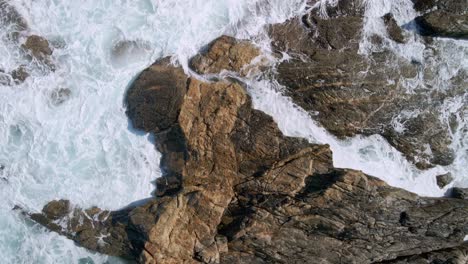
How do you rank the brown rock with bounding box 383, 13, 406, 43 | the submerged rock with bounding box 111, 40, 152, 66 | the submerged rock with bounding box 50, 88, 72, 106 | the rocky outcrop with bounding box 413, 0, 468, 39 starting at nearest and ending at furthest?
the rocky outcrop with bounding box 413, 0, 468, 39
the brown rock with bounding box 383, 13, 406, 43
the submerged rock with bounding box 111, 40, 152, 66
the submerged rock with bounding box 50, 88, 72, 106

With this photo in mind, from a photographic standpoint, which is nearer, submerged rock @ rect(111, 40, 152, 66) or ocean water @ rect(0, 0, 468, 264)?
ocean water @ rect(0, 0, 468, 264)

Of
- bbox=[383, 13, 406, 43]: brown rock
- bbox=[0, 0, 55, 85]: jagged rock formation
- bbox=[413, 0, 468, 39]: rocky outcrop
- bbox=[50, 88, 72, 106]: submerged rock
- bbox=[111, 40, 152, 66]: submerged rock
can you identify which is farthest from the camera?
bbox=[50, 88, 72, 106]: submerged rock

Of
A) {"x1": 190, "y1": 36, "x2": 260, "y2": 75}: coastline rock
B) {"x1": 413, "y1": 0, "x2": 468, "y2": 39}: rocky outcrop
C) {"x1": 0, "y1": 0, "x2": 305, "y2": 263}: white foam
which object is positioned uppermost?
{"x1": 413, "y1": 0, "x2": 468, "y2": 39}: rocky outcrop

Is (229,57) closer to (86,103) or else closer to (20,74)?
(86,103)

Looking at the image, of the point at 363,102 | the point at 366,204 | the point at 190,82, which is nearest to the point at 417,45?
the point at 363,102

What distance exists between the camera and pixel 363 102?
1722 cm

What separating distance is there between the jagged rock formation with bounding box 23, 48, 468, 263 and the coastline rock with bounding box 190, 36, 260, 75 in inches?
23.0

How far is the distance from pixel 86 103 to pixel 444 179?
15660 millimetres

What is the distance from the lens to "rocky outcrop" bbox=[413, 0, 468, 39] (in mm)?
16922

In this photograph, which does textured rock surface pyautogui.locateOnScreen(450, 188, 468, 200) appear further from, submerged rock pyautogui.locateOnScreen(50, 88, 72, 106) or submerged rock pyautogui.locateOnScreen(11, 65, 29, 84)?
submerged rock pyautogui.locateOnScreen(11, 65, 29, 84)

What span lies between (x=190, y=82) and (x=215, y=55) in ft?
5.08

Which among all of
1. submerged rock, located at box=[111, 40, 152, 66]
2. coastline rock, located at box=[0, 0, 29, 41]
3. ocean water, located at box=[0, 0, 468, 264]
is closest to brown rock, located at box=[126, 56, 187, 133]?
ocean water, located at box=[0, 0, 468, 264]

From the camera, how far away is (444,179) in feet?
58.2

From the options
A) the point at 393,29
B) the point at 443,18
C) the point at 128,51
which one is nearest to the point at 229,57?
the point at 128,51
